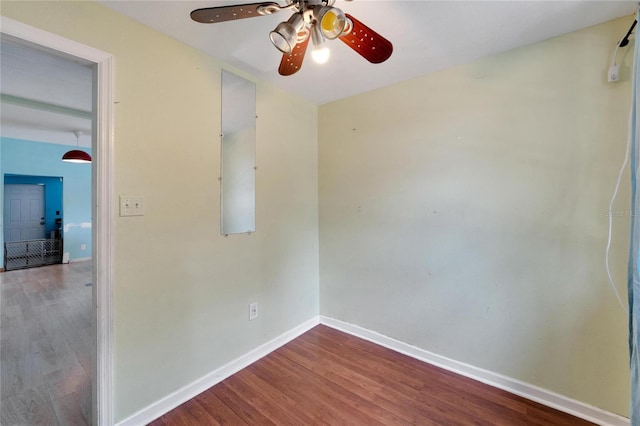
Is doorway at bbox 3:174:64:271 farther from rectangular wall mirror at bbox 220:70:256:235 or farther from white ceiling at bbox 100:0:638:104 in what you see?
white ceiling at bbox 100:0:638:104

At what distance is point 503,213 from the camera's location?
1695 mm

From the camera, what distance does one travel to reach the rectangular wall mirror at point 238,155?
1.84 meters

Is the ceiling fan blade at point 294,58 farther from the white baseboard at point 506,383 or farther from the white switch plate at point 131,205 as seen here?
the white baseboard at point 506,383

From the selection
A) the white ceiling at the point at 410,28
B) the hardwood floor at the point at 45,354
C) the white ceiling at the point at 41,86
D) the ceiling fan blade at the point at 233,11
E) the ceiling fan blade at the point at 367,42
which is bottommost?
the hardwood floor at the point at 45,354

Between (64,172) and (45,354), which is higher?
(64,172)

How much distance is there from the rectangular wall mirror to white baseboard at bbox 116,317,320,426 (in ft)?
3.26

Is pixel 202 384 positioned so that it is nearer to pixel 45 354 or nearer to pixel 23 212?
pixel 45 354

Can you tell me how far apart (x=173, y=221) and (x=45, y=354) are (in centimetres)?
185

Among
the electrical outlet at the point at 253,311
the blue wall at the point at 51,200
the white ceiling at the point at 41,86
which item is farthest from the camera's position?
the blue wall at the point at 51,200

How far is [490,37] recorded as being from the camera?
154 centimetres

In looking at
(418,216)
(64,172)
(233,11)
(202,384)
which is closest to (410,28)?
(233,11)

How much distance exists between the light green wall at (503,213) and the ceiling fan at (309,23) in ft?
3.40

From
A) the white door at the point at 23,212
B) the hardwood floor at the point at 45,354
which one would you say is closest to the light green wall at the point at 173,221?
the hardwood floor at the point at 45,354

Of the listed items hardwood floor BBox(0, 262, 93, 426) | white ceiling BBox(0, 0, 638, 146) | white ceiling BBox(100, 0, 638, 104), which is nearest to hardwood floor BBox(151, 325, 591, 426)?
hardwood floor BBox(0, 262, 93, 426)
